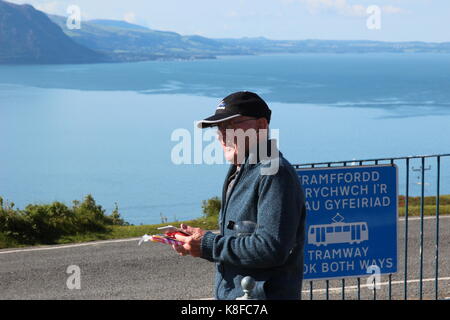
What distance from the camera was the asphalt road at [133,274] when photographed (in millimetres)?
10133

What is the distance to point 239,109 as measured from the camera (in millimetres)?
3730

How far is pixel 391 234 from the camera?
6191 mm

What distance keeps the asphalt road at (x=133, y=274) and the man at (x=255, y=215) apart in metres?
6.08

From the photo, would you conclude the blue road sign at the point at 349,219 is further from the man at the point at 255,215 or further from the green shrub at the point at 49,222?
the green shrub at the point at 49,222

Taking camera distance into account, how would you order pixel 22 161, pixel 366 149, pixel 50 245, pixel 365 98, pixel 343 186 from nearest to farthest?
pixel 343 186, pixel 50 245, pixel 366 149, pixel 22 161, pixel 365 98

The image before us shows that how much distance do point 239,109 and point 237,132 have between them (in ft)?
0.39

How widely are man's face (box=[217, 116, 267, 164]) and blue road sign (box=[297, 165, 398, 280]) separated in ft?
7.60

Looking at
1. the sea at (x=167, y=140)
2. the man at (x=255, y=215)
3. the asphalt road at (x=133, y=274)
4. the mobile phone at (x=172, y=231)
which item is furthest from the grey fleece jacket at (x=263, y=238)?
the sea at (x=167, y=140)

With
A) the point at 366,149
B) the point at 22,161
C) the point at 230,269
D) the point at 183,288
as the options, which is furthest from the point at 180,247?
the point at 22,161

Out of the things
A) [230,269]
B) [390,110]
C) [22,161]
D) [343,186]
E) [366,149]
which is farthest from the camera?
[390,110]

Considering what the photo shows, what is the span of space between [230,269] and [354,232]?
2563mm

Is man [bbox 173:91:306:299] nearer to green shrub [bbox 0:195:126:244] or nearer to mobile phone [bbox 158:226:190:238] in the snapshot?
mobile phone [bbox 158:226:190:238]

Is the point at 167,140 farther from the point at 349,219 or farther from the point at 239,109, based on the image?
the point at 239,109

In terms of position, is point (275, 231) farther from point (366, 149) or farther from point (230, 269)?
point (366, 149)
